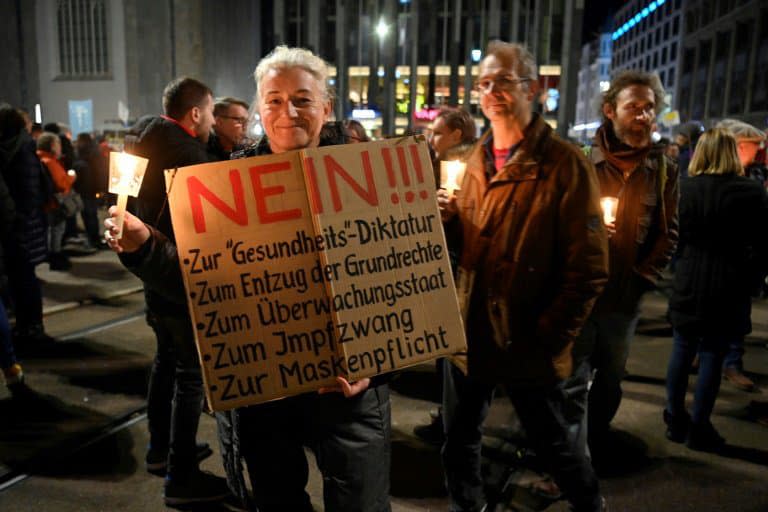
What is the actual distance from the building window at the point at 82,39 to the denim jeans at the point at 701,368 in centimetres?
4764

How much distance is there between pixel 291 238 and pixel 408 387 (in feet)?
11.5

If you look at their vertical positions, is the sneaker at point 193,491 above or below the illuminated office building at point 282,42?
below

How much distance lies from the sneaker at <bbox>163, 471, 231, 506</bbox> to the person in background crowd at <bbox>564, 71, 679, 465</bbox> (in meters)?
2.13

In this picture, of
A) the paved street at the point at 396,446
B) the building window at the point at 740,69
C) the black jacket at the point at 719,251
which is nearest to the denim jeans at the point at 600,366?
the paved street at the point at 396,446

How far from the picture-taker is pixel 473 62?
169ft

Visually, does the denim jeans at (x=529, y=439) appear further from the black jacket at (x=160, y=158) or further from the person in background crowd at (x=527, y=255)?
the black jacket at (x=160, y=158)

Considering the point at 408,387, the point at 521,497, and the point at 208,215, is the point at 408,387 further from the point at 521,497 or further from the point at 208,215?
the point at 208,215

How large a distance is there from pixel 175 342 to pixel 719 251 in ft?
10.9

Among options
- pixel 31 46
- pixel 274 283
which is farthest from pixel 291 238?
pixel 31 46

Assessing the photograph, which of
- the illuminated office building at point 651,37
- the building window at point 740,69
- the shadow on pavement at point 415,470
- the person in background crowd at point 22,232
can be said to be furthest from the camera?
the illuminated office building at point 651,37

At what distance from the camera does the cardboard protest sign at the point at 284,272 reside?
1.75 metres

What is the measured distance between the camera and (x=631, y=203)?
3.12 metres

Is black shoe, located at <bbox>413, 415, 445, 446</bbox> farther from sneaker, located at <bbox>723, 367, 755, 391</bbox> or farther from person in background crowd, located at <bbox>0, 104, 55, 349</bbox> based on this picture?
person in background crowd, located at <bbox>0, 104, 55, 349</bbox>

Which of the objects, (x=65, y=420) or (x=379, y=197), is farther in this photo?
(x=65, y=420)
